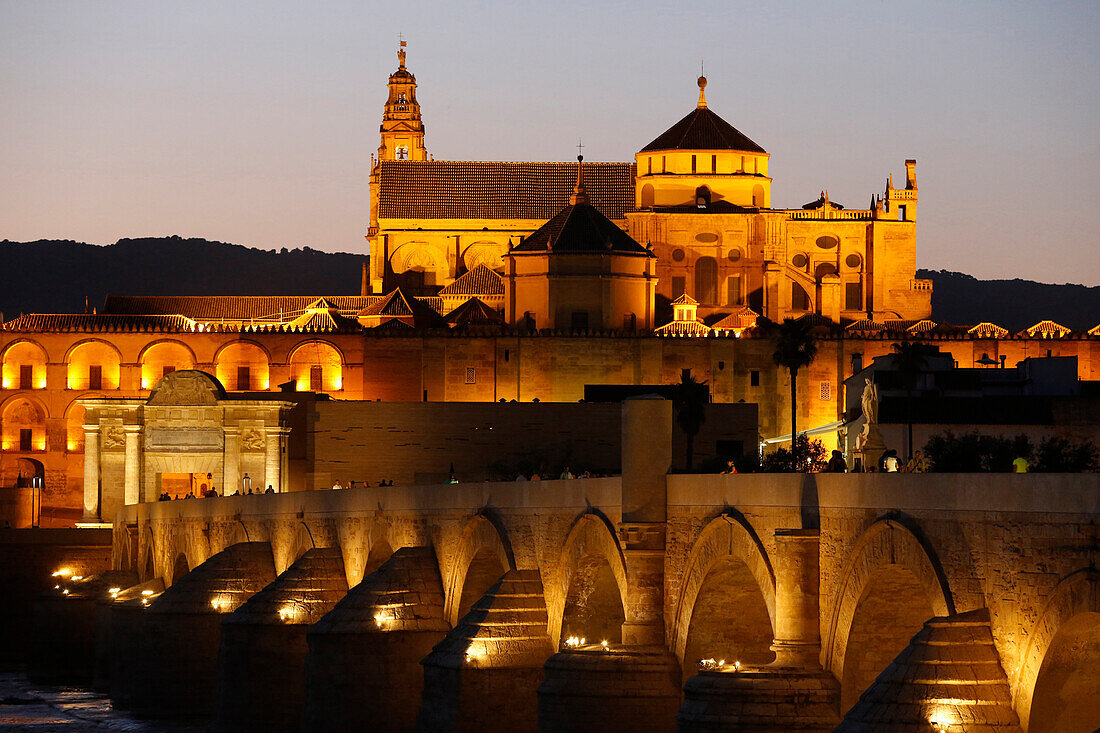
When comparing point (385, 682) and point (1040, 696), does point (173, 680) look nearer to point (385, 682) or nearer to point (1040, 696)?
point (385, 682)

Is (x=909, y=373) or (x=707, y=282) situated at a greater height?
(x=707, y=282)

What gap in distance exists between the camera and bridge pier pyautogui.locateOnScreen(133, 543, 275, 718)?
3875cm

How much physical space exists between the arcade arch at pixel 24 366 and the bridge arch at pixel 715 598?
5720cm

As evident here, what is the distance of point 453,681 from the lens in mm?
26062

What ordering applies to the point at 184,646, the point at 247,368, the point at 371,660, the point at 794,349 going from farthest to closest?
the point at 247,368
the point at 794,349
the point at 184,646
the point at 371,660

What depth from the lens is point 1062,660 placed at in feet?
53.6

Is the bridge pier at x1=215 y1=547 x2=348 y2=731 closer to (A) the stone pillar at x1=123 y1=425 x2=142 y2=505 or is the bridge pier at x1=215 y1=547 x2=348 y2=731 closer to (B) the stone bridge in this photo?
(B) the stone bridge

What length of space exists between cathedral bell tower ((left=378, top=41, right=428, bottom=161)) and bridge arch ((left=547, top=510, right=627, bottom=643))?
81390 millimetres

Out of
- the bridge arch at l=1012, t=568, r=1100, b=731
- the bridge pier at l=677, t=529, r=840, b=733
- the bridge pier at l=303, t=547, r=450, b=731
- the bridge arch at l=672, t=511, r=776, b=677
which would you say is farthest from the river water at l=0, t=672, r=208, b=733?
the bridge arch at l=1012, t=568, r=1100, b=731

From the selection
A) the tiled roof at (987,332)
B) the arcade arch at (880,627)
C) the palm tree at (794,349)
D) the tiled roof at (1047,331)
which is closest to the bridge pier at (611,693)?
the arcade arch at (880,627)

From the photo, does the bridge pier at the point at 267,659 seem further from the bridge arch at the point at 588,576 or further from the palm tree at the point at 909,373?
the palm tree at the point at 909,373

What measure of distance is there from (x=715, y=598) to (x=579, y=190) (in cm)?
6240

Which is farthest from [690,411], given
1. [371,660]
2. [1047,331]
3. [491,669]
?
[491,669]

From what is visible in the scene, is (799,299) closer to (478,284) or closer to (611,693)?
(478,284)
